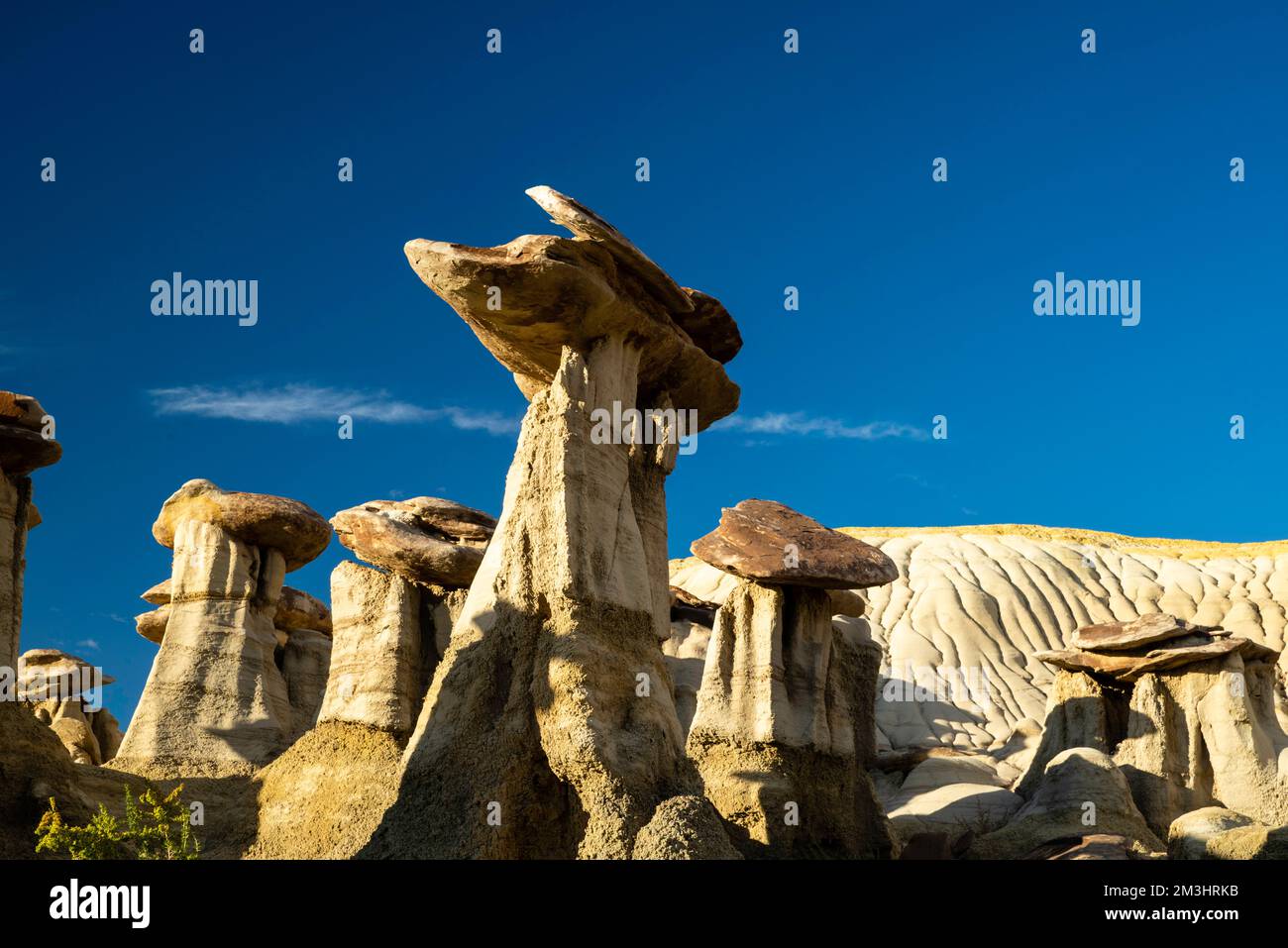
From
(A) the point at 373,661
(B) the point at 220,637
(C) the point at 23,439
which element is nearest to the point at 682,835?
(A) the point at 373,661

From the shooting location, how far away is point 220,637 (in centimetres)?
1878

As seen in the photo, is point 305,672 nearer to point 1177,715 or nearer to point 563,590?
point 563,590

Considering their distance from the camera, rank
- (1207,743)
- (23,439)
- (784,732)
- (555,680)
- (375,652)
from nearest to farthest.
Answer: (555,680)
(23,439)
(375,652)
(784,732)
(1207,743)

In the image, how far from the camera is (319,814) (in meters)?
14.8

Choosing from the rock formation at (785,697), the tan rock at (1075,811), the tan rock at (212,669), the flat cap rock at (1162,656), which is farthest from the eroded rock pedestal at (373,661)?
the flat cap rock at (1162,656)

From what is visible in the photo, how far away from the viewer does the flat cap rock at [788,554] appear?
1723 cm

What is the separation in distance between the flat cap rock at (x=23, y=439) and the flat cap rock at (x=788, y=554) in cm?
691

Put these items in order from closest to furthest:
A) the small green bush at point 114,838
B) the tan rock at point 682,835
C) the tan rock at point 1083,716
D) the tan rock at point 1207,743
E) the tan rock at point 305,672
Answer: the tan rock at point 682,835 → the small green bush at point 114,838 → the tan rock at point 1207,743 → the tan rock at point 305,672 → the tan rock at point 1083,716

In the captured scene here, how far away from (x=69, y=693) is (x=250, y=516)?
9151 mm

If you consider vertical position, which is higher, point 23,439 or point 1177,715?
A: point 23,439

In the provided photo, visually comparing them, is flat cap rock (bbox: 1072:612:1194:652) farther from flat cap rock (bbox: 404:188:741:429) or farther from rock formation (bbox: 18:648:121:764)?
rock formation (bbox: 18:648:121:764)

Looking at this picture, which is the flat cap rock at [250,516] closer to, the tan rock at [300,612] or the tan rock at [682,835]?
the tan rock at [300,612]

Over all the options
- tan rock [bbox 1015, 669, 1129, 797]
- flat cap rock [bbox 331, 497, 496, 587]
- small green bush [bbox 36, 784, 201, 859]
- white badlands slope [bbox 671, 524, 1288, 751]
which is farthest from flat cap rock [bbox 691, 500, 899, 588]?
white badlands slope [bbox 671, 524, 1288, 751]
